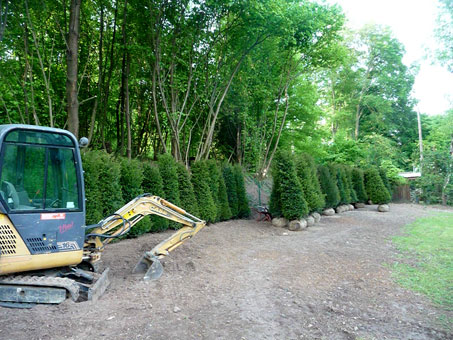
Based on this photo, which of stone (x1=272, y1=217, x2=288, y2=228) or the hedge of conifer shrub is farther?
stone (x1=272, y1=217, x2=288, y2=228)

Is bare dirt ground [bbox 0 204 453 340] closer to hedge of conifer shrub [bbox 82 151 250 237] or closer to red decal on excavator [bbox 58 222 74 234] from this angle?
red decal on excavator [bbox 58 222 74 234]

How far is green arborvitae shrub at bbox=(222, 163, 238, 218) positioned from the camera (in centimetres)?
1260

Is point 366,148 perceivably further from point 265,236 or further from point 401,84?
point 265,236

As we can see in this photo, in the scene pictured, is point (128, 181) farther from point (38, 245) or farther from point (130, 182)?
point (38, 245)

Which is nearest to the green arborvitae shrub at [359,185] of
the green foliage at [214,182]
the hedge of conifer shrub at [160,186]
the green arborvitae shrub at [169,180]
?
the hedge of conifer shrub at [160,186]

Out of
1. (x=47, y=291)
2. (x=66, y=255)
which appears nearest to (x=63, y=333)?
(x=47, y=291)

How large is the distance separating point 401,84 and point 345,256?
3117cm

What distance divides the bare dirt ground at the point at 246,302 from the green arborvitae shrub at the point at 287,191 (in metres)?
3.22

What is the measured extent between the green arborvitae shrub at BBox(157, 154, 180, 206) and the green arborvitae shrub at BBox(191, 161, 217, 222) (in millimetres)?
1035

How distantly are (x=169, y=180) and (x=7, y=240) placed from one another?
6290mm

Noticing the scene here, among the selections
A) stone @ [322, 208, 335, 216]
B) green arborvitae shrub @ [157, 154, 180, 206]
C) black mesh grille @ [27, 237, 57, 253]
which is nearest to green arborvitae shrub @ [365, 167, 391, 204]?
stone @ [322, 208, 335, 216]

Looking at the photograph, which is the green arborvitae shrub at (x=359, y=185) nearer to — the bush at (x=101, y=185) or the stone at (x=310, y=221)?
the stone at (x=310, y=221)

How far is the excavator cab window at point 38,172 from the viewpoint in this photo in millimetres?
4125

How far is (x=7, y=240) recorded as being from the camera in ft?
13.0
